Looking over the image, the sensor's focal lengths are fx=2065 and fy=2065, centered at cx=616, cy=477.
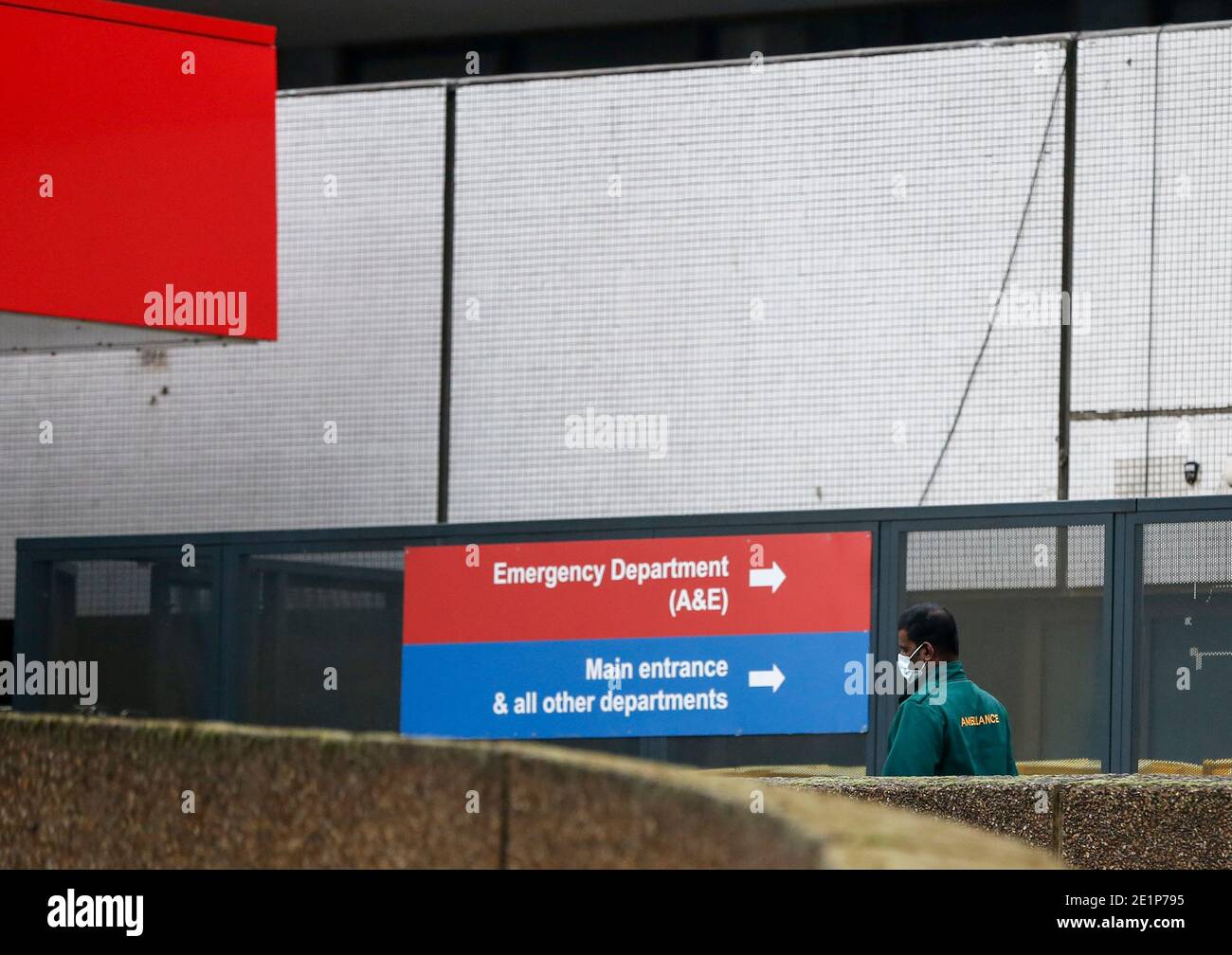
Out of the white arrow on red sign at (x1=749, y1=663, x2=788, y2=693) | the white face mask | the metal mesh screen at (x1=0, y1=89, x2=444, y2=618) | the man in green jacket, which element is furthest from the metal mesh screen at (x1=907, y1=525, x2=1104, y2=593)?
the metal mesh screen at (x1=0, y1=89, x2=444, y2=618)

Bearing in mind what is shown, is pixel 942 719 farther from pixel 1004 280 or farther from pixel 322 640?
pixel 1004 280

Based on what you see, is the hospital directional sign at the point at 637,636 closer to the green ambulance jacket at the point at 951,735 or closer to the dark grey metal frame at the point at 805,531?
the dark grey metal frame at the point at 805,531

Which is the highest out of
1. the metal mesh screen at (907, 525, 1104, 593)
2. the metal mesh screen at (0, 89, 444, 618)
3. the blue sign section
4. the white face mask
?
the metal mesh screen at (0, 89, 444, 618)

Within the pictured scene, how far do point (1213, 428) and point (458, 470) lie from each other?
4.11m

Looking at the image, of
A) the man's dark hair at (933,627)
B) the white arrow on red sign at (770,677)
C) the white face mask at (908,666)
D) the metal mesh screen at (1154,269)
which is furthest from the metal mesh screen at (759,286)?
the man's dark hair at (933,627)

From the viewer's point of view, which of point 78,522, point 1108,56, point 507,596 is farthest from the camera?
point 78,522

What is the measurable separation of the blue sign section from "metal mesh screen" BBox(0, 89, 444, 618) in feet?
5.38

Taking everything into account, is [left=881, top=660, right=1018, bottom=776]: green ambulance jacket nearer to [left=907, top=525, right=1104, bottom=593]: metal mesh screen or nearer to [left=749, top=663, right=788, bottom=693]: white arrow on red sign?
[left=907, top=525, right=1104, bottom=593]: metal mesh screen

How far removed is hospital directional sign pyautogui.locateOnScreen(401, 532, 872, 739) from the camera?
9680 millimetres

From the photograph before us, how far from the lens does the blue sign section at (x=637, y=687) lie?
380 inches
